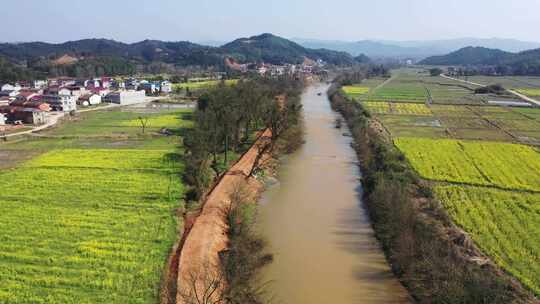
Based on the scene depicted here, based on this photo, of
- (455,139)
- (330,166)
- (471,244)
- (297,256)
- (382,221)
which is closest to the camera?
(471,244)

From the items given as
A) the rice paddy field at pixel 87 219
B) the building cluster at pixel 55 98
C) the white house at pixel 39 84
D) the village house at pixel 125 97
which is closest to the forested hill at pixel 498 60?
the building cluster at pixel 55 98

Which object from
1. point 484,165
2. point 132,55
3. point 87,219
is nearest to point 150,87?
point 87,219

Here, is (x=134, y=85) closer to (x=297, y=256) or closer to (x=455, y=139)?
(x=455, y=139)

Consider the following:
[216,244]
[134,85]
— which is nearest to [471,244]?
[216,244]

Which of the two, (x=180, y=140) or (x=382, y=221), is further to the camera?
(x=180, y=140)

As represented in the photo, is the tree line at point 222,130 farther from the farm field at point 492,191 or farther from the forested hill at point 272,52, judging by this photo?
the forested hill at point 272,52

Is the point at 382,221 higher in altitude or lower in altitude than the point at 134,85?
lower
